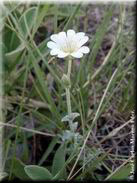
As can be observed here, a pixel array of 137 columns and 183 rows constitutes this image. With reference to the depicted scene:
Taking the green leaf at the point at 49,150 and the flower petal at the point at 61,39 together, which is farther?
the green leaf at the point at 49,150

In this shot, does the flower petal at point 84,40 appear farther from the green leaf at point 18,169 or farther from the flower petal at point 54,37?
the green leaf at point 18,169

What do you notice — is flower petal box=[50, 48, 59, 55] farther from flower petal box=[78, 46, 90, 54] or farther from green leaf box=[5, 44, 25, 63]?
green leaf box=[5, 44, 25, 63]

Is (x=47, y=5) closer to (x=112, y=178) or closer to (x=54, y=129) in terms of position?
(x=54, y=129)

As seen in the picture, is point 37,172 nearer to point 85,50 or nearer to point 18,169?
point 18,169

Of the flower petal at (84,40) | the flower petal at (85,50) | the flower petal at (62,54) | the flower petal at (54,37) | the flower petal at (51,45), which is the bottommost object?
the flower petal at (62,54)

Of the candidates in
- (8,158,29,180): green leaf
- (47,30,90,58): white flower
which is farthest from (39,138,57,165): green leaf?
(47,30,90,58): white flower

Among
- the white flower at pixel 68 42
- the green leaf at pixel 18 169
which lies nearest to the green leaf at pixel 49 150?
the green leaf at pixel 18 169

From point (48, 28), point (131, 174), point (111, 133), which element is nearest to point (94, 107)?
point (111, 133)

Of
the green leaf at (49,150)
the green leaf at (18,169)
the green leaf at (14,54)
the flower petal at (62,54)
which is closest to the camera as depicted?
the flower petal at (62,54)
